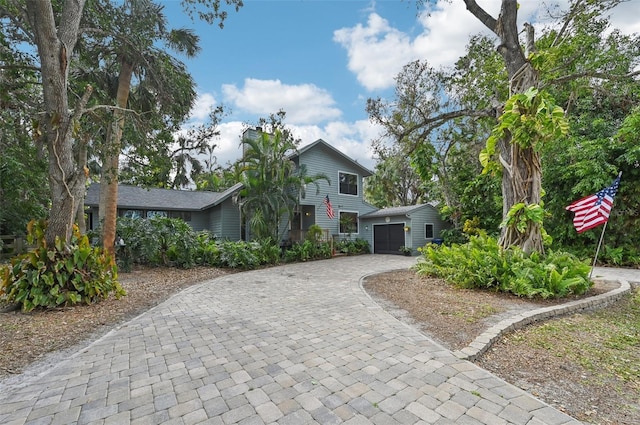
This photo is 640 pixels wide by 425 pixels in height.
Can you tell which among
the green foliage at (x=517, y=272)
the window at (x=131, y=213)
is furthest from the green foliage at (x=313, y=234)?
the window at (x=131, y=213)

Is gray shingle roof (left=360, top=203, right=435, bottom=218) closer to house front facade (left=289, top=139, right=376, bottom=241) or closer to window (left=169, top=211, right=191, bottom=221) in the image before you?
house front facade (left=289, top=139, right=376, bottom=241)

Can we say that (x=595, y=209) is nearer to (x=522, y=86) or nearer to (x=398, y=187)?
(x=522, y=86)

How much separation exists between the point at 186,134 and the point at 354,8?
17541 millimetres

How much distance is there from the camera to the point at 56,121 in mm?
5035

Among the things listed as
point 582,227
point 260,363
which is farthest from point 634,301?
point 260,363

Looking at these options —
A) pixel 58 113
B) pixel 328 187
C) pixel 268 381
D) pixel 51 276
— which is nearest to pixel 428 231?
pixel 328 187

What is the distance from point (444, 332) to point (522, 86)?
251 inches

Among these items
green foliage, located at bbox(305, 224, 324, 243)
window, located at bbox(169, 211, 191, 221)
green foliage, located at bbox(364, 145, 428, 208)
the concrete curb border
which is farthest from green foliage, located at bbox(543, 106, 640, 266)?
window, located at bbox(169, 211, 191, 221)

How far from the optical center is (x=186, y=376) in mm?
2746

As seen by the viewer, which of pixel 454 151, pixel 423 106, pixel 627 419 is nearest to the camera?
pixel 627 419

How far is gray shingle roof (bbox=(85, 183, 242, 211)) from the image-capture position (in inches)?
535

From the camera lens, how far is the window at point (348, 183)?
1731 cm

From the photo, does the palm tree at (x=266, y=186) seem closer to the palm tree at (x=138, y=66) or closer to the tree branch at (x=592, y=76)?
the palm tree at (x=138, y=66)

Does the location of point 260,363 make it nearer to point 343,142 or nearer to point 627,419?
point 627,419
